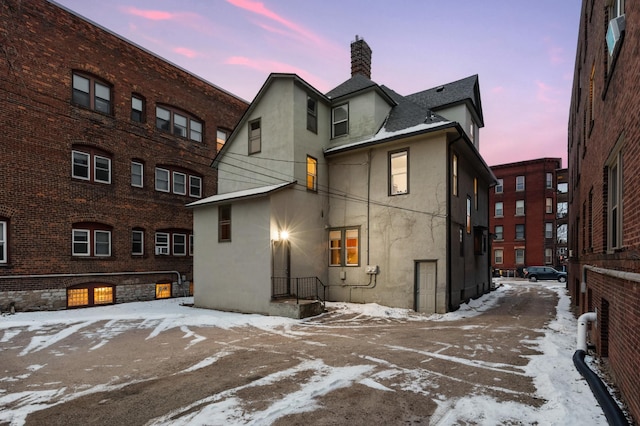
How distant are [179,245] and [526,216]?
4038cm

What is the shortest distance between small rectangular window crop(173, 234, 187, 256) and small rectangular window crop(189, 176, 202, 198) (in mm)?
2584

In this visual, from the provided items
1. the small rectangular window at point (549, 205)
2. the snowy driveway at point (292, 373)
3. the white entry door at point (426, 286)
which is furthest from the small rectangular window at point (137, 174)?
the small rectangular window at point (549, 205)

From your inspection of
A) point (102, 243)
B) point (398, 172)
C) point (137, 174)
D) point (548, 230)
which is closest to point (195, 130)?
point (137, 174)

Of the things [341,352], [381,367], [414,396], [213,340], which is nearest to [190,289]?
[213,340]

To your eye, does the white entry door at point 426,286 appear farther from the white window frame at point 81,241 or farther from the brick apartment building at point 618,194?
the white window frame at point 81,241

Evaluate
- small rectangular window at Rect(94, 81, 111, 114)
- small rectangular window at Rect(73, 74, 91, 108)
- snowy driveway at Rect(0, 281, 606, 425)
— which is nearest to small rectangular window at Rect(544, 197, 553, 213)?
snowy driveway at Rect(0, 281, 606, 425)

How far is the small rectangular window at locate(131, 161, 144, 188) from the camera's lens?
Result: 1873 cm

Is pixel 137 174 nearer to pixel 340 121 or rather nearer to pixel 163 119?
pixel 163 119

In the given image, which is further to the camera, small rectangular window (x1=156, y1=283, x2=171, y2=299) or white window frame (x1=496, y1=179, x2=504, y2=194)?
white window frame (x1=496, y1=179, x2=504, y2=194)

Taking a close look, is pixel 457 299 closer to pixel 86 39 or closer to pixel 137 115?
pixel 137 115

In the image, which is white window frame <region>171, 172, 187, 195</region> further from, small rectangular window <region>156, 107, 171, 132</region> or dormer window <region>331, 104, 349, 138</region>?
dormer window <region>331, 104, 349, 138</region>

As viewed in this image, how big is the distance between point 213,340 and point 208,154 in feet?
49.8

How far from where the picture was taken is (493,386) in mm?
5891

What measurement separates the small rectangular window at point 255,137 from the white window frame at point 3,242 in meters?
10.4
